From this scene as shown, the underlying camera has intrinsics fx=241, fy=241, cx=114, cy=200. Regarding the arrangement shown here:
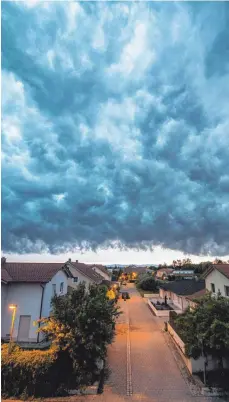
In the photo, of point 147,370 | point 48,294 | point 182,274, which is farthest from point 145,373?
point 182,274

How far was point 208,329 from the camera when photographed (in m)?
12.9

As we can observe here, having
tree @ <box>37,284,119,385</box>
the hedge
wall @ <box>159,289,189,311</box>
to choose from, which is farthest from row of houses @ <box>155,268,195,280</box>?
the hedge

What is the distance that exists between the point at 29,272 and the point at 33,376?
12.1m

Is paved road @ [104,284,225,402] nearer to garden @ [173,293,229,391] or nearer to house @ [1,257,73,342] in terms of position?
garden @ [173,293,229,391]

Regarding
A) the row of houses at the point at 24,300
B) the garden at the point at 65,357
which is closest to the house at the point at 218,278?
the row of houses at the point at 24,300

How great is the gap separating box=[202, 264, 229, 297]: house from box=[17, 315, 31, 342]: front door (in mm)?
18072

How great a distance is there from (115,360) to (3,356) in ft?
26.2

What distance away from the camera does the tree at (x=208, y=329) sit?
12.6m

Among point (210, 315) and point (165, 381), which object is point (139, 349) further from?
point (210, 315)

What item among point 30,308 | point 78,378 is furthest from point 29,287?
point 78,378

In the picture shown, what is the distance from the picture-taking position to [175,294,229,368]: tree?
41.4 feet

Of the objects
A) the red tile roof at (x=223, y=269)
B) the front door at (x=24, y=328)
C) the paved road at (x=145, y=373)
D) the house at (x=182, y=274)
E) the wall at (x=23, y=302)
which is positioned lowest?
the paved road at (x=145, y=373)

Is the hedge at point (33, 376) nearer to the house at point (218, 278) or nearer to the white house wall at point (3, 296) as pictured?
the white house wall at point (3, 296)

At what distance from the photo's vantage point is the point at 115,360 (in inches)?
686
